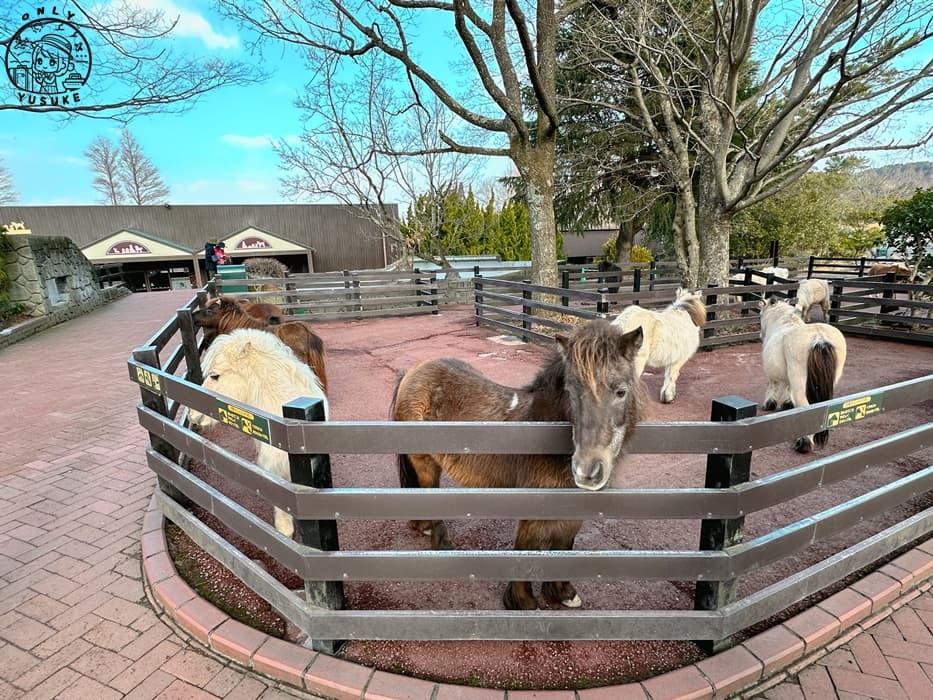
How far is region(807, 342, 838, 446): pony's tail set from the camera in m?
3.96

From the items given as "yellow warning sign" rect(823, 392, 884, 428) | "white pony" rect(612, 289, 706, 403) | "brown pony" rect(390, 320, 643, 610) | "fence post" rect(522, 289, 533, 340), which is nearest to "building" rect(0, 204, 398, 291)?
"fence post" rect(522, 289, 533, 340)

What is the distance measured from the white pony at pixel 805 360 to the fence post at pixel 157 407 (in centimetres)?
491

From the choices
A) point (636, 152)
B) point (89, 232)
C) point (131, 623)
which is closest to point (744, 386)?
point (131, 623)

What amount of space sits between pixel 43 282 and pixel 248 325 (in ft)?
33.9

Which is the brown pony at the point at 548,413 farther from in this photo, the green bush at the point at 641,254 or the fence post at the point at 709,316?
the green bush at the point at 641,254

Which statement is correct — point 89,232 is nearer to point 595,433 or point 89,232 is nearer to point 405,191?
point 405,191

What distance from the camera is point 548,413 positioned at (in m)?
2.10

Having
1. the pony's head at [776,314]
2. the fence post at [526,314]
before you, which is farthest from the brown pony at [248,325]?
the pony's head at [776,314]

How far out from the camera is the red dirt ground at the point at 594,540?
6.60ft

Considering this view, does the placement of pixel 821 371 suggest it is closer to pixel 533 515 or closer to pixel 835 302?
pixel 533 515

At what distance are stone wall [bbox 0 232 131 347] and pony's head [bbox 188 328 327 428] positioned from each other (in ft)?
31.5

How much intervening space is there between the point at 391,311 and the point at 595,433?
1071cm

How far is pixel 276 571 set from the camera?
2.63m

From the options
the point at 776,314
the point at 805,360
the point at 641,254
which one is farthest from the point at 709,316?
the point at 641,254
